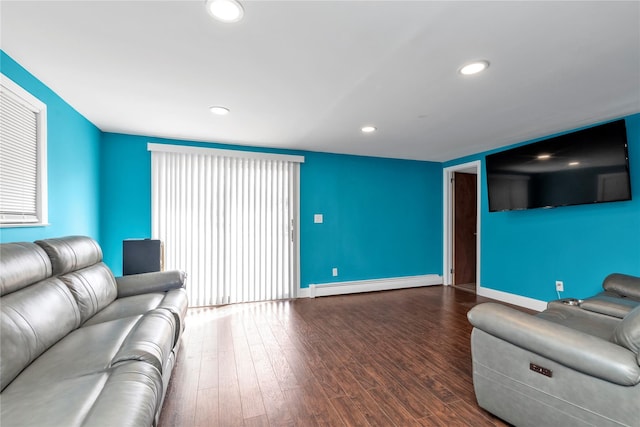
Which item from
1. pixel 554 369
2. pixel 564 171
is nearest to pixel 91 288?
pixel 554 369

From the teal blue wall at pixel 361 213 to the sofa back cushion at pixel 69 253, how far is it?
1.34 metres

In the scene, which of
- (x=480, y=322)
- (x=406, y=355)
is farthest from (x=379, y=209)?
(x=480, y=322)

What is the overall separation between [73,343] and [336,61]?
2309 millimetres

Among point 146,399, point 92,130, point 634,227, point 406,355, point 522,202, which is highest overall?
point 92,130

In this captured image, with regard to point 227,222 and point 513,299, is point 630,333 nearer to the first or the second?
A: point 513,299

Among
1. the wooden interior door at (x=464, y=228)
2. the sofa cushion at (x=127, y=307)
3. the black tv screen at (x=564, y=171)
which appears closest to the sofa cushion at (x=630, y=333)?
the black tv screen at (x=564, y=171)

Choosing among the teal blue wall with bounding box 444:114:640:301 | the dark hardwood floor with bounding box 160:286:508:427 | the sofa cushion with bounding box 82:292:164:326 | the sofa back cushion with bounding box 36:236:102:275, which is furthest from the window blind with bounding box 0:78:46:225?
the teal blue wall with bounding box 444:114:640:301

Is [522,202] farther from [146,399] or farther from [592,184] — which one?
[146,399]

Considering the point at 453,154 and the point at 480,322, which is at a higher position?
the point at 453,154

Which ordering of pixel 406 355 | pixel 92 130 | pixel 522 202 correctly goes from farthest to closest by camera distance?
1. pixel 522 202
2. pixel 92 130
3. pixel 406 355

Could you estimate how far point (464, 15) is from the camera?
145 centimetres

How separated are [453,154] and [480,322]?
360 centimetres

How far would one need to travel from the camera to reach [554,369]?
4.66 feet

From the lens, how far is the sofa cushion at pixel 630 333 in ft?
4.13
